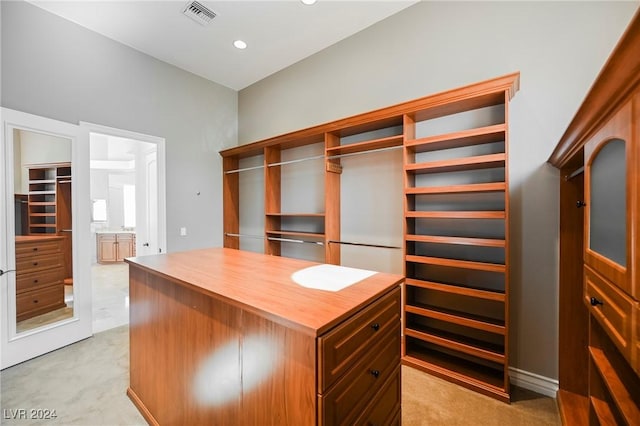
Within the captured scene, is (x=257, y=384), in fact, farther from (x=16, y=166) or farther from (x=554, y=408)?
(x=16, y=166)

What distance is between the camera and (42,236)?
2.78m

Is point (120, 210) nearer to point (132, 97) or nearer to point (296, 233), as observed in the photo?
point (132, 97)

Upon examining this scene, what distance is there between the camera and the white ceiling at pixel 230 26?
107 inches

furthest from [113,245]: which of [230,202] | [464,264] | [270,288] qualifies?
[464,264]

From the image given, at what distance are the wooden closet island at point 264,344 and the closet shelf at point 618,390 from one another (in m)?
0.81

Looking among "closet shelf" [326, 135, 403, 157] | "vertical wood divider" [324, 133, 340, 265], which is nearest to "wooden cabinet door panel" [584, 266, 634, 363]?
"closet shelf" [326, 135, 403, 157]

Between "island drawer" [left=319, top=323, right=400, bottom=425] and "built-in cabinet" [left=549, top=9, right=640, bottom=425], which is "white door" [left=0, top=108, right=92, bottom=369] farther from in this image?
"built-in cabinet" [left=549, top=9, right=640, bottom=425]

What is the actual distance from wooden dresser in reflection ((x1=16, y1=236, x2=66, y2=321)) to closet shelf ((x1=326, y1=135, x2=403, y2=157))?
3119mm

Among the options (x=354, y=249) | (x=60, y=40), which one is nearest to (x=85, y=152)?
(x=60, y=40)

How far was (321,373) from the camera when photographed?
90 centimetres

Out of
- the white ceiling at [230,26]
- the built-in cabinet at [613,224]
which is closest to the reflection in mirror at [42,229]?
the white ceiling at [230,26]

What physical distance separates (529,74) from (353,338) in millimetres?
2418

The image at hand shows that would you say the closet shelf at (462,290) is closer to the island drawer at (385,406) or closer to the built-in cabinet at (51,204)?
the island drawer at (385,406)

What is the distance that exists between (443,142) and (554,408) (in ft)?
6.91
